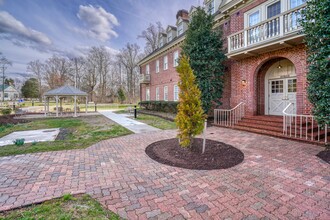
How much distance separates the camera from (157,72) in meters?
20.2

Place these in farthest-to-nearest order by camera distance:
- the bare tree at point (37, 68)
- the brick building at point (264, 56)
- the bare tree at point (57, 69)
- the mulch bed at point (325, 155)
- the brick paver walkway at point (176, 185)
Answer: the bare tree at point (37, 68)
the bare tree at point (57, 69)
the brick building at point (264, 56)
the mulch bed at point (325, 155)
the brick paver walkway at point (176, 185)

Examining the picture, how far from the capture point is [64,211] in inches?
92.1

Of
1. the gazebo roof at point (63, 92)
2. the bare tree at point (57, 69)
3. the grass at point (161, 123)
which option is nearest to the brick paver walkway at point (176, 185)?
the grass at point (161, 123)

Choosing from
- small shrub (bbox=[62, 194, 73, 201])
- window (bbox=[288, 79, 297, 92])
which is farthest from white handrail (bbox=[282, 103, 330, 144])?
small shrub (bbox=[62, 194, 73, 201])

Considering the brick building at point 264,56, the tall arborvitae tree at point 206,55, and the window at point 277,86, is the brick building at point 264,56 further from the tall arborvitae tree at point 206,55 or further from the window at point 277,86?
the tall arborvitae tree at point 206,55

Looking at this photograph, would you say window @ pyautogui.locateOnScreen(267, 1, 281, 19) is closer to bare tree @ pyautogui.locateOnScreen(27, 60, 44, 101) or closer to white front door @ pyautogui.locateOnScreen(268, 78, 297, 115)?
white front door @ pyautogui.locateOnScreen(268, 78, 297, 115)

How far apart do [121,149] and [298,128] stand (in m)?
6.91

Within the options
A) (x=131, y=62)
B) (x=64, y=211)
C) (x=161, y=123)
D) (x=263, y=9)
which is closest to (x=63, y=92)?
(x=161, y=123)

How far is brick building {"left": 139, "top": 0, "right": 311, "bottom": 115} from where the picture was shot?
7.27 metres

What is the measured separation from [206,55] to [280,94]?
4588 mm

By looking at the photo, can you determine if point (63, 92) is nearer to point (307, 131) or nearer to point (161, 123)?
point (161, 123)

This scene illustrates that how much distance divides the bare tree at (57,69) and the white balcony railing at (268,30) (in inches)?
→ 1940

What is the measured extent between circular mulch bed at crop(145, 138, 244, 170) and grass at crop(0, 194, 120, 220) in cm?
204

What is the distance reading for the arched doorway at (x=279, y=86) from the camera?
8.50m
